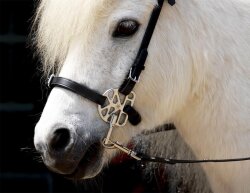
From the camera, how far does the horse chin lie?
191cm

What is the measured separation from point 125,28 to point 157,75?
0.20m

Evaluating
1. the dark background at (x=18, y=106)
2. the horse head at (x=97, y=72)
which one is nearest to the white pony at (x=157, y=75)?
the horse head at (x=97, y=72)

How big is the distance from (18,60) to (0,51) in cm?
14

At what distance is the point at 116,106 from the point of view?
6.22 feet

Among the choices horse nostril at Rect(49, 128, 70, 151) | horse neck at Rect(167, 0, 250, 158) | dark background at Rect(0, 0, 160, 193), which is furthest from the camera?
dark background at Rect(0, 0, 160, 193)

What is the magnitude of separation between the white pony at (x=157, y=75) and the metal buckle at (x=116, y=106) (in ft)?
0.08

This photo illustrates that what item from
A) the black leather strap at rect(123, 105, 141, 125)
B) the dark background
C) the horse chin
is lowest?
the dark background

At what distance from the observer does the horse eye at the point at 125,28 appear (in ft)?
6.18

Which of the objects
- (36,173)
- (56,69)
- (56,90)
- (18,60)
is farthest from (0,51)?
(56,90)

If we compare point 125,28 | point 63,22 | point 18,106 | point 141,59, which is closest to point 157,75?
point 141,59

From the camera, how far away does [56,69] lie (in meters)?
2.13

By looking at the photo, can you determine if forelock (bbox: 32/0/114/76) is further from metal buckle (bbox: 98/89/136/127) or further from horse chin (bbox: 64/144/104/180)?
horse chin (bbox: 64/144/104/180)

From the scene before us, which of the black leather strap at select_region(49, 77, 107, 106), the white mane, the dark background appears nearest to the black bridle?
the black leather strap at select_region(49, 77, 107, 106)

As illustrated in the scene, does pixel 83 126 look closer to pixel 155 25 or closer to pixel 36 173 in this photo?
pixel 155 25
